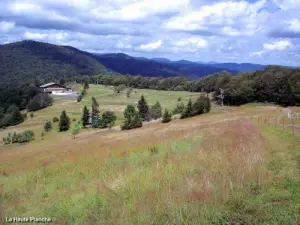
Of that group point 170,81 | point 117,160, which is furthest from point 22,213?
point 170,81

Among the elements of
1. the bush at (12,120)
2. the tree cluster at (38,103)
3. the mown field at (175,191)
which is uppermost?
the mown field at (175,191)

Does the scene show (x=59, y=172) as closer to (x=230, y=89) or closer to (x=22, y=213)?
(x=22, y=213)

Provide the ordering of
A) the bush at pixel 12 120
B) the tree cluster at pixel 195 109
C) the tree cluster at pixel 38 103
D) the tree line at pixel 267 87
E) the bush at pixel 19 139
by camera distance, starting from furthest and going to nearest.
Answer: the tree cluster at pixel 38 103, the bush at pixel 12 120, the tree line at pixel 267 87, the bush at pixel 19 139, the tree cluster at pixel 195 109

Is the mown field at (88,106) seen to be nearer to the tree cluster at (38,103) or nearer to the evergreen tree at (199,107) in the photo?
the tree cluster at (38,103)

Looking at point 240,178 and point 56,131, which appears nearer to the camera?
point 240,178

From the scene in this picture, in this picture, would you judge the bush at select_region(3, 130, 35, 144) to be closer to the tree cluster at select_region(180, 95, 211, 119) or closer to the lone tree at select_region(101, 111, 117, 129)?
the lone tree at select_region(101, 111, 117, 129)

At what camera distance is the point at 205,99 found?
85312 millimetres

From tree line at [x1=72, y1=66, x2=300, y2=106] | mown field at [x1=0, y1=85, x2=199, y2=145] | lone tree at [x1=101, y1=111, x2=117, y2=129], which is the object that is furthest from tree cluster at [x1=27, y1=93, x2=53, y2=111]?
tree line at [x1=72, y1=66, x2=300, y2=106]

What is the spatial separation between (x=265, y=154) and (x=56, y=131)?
91356 millimetres

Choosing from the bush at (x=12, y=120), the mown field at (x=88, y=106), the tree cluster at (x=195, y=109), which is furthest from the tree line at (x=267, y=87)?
the bush at (x=12, y=120)

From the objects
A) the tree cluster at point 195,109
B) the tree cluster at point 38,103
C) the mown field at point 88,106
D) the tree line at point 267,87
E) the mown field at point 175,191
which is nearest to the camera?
the mown field at point 175,191

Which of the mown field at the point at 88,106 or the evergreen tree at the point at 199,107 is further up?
the evergreen tree at the point at 199,107

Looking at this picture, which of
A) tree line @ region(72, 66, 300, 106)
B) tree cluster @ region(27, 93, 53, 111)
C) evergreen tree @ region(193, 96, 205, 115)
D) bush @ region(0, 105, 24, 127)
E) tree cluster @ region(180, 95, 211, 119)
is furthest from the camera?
tree cluster @ region(27, 93, 53, 111)

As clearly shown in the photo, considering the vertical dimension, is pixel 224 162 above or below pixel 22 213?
above
